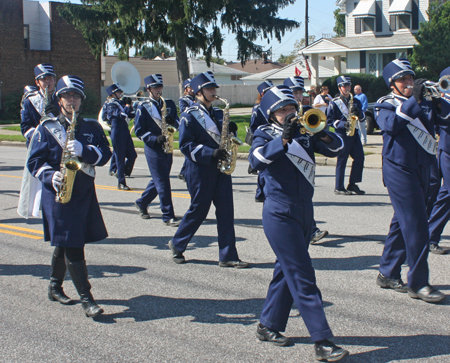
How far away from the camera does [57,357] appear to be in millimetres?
4074

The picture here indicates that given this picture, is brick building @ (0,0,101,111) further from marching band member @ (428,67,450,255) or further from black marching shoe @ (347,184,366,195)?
marching band member @ (428,67,450,255)

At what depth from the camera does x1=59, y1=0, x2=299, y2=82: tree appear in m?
27.4

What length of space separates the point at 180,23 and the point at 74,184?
23.5m

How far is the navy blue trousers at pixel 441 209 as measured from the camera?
6113 mm

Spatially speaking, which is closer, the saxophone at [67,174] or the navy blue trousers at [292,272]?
the navy blue trousers at [292,272]

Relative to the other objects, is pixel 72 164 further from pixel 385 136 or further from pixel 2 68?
pixel 2 68

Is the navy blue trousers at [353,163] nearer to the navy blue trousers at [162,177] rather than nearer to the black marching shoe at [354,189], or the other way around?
the black marching shoe at [354,189]

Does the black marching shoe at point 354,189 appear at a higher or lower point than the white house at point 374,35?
lower

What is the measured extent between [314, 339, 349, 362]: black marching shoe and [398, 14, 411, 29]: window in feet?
128

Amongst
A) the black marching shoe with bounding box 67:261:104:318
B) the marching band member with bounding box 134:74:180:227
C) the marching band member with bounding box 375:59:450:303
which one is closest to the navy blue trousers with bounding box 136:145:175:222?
the marching band member with bounding box 134:74:180:227

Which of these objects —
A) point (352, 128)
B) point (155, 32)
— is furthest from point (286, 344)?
point (155, 32)

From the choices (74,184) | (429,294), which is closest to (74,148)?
(74,184)

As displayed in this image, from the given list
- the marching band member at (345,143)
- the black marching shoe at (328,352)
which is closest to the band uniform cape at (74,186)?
the black marching shoe at (328,352)

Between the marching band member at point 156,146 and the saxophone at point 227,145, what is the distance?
6.95 ft
